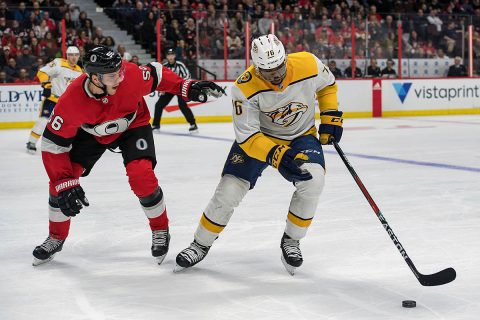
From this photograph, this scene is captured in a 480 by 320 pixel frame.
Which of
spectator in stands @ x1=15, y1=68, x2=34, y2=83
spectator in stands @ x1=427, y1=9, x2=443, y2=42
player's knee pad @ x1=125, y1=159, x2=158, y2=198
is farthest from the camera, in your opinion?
spectator in stands @ x1=427, y1=9, x2=443, y2=42

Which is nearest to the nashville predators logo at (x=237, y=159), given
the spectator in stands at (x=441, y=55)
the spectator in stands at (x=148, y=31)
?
the spectator in stands at (x=148, y=31)

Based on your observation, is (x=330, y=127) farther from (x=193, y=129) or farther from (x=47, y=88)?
(x=193, y=129)

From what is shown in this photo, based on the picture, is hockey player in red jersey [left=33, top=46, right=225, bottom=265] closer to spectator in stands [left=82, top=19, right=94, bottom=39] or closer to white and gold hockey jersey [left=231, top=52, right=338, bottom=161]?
white and gold hockey jersey [left=231, top=52, right=338, bottom=161]

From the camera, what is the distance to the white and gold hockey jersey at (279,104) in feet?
10.9

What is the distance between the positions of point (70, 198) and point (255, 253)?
97cm

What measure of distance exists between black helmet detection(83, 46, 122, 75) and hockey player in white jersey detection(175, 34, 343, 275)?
0.51 metres

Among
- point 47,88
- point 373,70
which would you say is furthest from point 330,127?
point 373,70

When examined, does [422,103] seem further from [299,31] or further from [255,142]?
[255,142]

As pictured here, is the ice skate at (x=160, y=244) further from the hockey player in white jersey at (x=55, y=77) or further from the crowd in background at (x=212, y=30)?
the crowd in background at (x=212, y=30)

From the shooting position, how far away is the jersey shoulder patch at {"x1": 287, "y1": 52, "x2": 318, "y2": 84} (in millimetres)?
3420

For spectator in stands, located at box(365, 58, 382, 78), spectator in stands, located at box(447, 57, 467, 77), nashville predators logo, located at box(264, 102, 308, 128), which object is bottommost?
spectator in stands, located at box(447, 57, 467, 77)

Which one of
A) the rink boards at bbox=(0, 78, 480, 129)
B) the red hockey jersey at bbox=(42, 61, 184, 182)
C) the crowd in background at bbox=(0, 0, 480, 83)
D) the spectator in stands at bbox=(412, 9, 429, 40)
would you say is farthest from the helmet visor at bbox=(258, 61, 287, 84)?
the spectator in stands at bbox=(412, 9, 429, 40)

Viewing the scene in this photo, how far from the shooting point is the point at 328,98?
142 inches

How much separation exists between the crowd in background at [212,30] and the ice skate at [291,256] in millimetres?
9394
